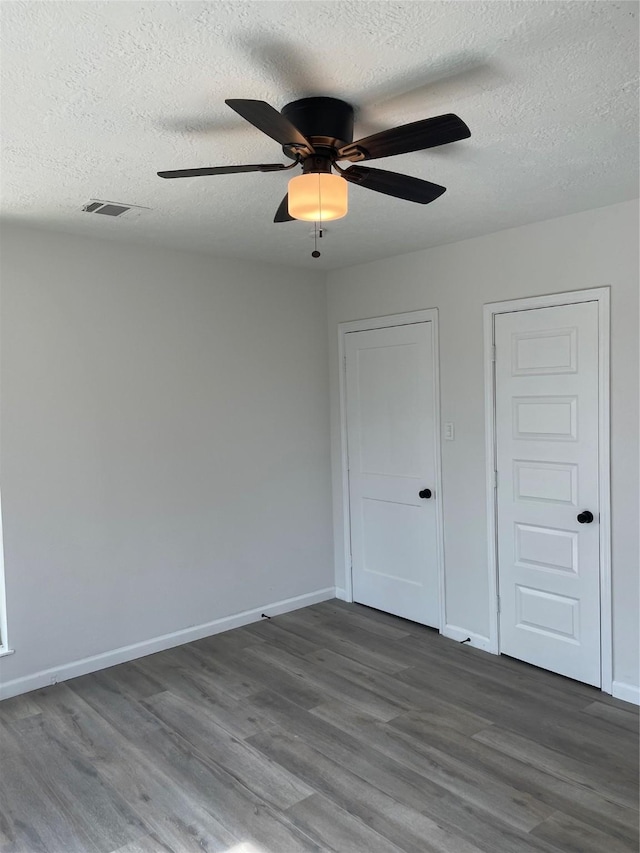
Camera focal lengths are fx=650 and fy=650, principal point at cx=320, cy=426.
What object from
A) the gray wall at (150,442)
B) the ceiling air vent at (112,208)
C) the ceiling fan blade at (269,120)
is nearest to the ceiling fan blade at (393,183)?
the ceiling fan blade at (269,120)

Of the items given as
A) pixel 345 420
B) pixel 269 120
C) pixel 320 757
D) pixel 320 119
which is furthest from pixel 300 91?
pixel 345 420

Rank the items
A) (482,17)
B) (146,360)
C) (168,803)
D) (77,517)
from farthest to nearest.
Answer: (146,360)
(77,517)
(168,803)
(482,17)

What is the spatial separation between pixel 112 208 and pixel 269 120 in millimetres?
1675

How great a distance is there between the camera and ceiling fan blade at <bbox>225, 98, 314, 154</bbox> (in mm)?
1626

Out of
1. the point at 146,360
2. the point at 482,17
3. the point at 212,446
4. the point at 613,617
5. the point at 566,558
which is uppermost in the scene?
the point at 482,17

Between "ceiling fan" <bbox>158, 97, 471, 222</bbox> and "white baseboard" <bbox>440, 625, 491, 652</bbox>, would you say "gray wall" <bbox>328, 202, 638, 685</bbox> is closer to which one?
"white baseboard" <bbox>440, 625, 491, 652</bbox>

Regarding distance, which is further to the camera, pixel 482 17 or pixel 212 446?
pixel 212 446

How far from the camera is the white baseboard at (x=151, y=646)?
3.52 m

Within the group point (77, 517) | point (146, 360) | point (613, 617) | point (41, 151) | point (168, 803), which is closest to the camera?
point (41, 151)

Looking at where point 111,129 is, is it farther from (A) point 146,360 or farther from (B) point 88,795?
(B) point 88,795

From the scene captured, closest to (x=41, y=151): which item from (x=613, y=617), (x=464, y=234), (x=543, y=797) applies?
(x=464, y=234)

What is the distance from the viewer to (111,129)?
219 cm

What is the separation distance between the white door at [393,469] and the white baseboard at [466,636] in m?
0.12

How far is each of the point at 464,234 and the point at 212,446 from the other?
6.64ft
